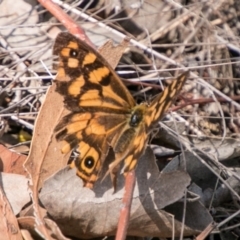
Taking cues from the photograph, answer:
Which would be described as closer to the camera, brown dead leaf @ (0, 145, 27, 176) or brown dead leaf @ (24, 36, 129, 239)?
brown dead leaf @ (24, 36, 129, 239)

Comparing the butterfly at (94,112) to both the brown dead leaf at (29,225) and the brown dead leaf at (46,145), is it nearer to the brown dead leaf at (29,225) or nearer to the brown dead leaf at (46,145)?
the brown dead leaf at (46,145)

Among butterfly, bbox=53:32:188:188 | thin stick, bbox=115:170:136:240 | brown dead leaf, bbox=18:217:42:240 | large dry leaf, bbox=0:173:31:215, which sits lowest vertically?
brown dead leaf, bbox=18:217:42:240

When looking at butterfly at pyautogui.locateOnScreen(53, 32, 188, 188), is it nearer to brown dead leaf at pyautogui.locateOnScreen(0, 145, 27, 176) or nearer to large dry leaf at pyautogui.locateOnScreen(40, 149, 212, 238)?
large dry leaf at pyautogui.locateOnScreen(40, 149, 212, 238)

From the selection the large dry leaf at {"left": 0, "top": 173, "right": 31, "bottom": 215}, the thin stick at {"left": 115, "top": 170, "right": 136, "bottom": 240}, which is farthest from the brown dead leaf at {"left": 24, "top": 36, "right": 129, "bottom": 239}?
the thin stick at {"left": 115, "top": 170, "right": 136, "bottom": 240}

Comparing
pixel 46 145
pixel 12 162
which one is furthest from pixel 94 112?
pixel 12 162

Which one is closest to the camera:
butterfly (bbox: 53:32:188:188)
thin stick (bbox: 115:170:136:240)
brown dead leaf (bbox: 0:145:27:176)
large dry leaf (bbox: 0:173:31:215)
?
thin stick (bbox: 115:170:136:240)

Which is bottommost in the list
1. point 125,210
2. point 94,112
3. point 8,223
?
point 8,223

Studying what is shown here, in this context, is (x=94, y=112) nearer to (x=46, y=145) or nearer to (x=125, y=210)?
(x=46, y=145)
